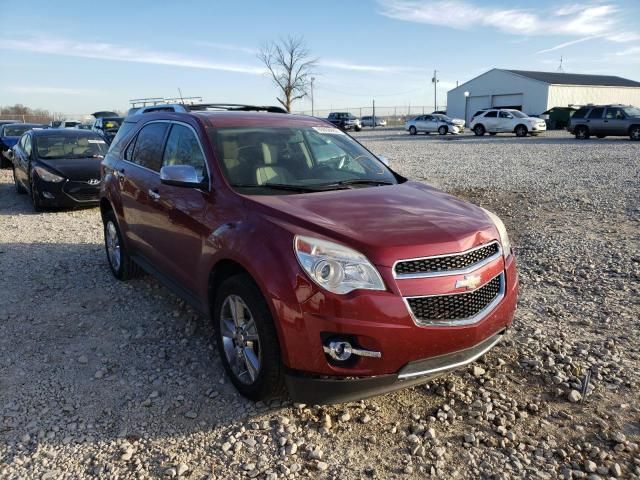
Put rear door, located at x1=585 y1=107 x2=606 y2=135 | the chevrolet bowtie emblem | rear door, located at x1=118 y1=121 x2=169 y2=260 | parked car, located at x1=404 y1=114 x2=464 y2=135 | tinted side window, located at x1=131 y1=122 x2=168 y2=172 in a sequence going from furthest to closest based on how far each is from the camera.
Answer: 1. parked car, located at x1=404 y1=114 x2=464 y2=135
2. rear door, located at x1=585 y1=107 x2=606 y2=135
3. tinted side window, located at x1=131 y1=122 x2=168 y2=172
4. rear door, located at x1=118 y1=121 x2=169 y2=260
5. the chevrolet bowtie emblem

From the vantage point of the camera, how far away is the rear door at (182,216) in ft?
12.2

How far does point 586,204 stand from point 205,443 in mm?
8623

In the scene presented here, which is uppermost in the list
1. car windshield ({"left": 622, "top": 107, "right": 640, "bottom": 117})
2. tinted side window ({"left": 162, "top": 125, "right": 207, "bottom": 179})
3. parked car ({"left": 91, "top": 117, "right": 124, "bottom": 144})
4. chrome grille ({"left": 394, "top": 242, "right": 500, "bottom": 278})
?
car windshield ({"left": 622, "top": 107, "right": 640, "bottom": 117})

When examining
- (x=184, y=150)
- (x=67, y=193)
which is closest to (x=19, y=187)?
(x=67, y=193)

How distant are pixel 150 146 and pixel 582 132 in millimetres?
27210

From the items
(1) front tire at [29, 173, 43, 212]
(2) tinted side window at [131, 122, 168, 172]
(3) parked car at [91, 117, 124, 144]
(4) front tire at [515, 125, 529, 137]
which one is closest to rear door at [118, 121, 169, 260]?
(2) tinted side window at [131, 122, 168, 172]

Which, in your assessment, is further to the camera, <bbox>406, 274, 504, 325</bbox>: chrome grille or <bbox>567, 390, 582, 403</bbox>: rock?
<bbox>567, 390, 582, 403</bbox>: rock

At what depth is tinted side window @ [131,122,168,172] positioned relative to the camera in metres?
4.68

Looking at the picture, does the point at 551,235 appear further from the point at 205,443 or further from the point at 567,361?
the point at 205,443

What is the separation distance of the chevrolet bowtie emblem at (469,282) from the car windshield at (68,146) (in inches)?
375

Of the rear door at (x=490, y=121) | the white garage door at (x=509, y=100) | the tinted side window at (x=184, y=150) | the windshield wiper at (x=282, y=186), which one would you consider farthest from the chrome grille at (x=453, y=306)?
the white garage door at (x=509, y=100)

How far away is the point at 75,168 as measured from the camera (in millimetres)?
9758

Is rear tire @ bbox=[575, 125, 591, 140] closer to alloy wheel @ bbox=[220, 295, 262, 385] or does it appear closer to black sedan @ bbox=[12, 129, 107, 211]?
black sedan @ bbox=[12, 129, 107, 211]

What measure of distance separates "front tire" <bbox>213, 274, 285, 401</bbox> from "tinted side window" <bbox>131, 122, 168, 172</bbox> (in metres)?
1.82
